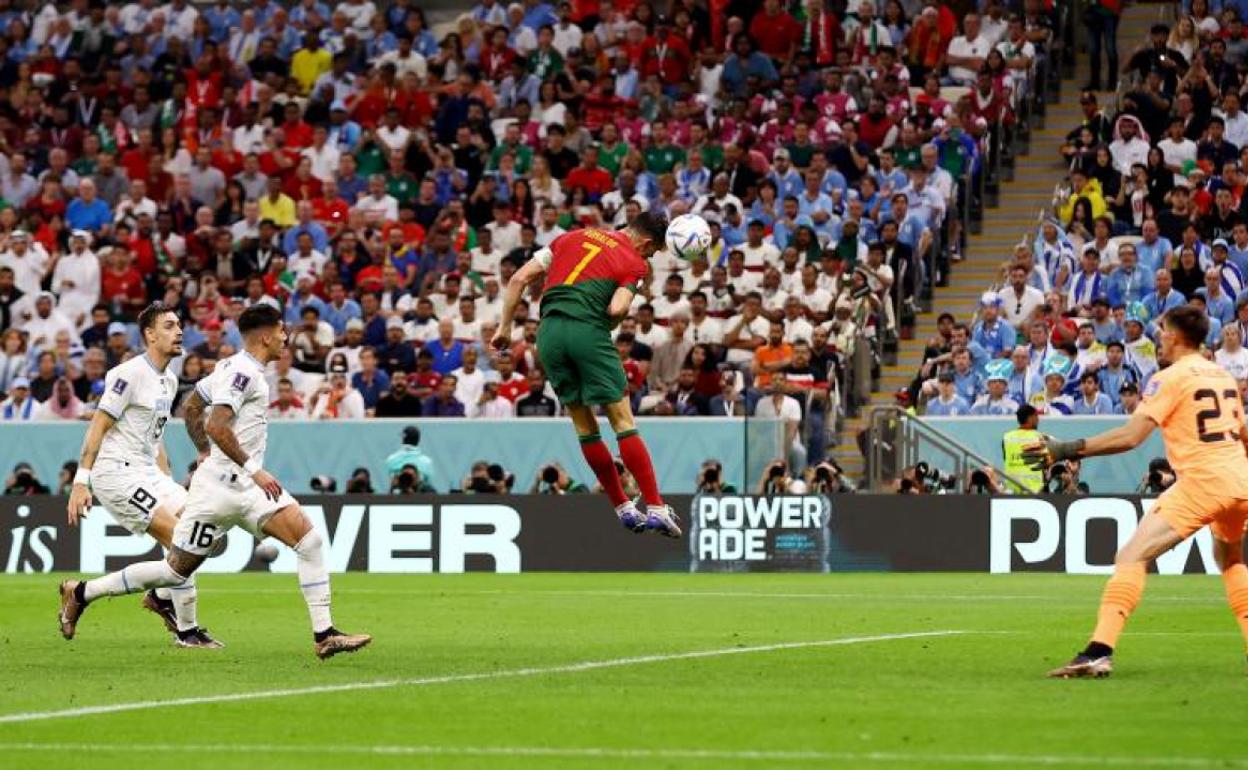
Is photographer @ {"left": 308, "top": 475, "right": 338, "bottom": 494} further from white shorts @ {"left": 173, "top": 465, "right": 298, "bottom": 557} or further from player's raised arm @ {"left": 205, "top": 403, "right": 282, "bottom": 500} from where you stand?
player's raised arm @ {"left": 205, "top": 403, "right": 282, "bottom": 500}

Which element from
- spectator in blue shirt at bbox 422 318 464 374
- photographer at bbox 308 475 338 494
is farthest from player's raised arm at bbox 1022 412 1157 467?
spectator in blue shirt at bbox 422 318 464 374

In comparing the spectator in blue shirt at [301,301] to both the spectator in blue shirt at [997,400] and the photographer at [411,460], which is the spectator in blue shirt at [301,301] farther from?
the spectator in blue shirt at [997,400]

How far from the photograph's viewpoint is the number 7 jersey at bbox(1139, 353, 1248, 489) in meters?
11.7

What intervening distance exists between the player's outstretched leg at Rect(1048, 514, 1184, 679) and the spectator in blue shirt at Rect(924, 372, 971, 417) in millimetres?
14987

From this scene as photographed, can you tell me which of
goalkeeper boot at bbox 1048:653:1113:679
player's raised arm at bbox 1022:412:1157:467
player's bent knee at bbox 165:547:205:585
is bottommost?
goalkeeper boot at bbox 1048:653:1113:679

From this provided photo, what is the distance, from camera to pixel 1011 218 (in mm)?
31297

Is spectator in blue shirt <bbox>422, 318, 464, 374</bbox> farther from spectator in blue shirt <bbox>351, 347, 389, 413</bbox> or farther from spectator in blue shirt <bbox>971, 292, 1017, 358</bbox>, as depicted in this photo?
spectator in blue shirt <bbox>971, 292, 1017, 358</bbox>

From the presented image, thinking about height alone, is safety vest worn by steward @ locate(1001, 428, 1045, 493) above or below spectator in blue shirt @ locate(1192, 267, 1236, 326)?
below

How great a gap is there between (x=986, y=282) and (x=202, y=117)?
12.8 m

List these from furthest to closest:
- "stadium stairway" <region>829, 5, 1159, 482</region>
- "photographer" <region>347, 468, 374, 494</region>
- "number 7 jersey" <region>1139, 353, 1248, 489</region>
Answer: "stadium stairway" <region>829, 5, 1159, 482</region> < "photographer" <region>347, 468, 374, 494</region> < "number 7 jersey" <region>1139, 353, 1248, 489</region>

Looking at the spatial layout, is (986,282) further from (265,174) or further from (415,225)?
(265,174)

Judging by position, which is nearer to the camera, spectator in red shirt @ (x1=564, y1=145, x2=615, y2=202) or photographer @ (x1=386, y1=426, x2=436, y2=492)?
photographer @ (x1=386, y1=426, x2=436, y2=492)

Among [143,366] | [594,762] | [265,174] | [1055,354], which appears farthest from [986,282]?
[594,762]

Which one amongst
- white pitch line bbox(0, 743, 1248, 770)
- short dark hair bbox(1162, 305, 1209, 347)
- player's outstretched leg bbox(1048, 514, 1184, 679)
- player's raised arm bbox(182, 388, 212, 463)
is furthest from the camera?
player's raised arm bbox(182, 388, 212, 463)
